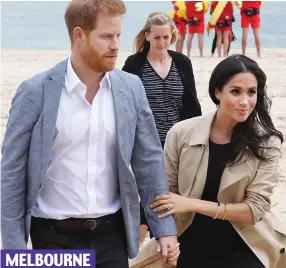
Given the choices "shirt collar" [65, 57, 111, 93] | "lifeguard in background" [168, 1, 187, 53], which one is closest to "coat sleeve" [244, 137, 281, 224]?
"shirt collar" [65, 57, 111, 93]

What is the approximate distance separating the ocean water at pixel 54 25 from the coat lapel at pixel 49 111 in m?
16.1

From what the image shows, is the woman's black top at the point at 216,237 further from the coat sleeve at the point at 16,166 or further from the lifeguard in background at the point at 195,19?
the lifeguard in background at the point at 195,19

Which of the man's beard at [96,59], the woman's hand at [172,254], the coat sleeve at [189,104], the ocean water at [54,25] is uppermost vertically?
the man's beard at [96,59]

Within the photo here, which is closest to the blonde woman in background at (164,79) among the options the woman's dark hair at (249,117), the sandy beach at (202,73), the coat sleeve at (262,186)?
the sandy beach at (202,73)

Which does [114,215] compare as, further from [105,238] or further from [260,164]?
[260,164]

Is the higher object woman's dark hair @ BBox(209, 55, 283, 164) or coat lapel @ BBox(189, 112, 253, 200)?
woman's dark hair @ BBox(209, 55, 283, 164)

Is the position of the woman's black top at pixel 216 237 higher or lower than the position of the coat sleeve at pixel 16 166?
lower

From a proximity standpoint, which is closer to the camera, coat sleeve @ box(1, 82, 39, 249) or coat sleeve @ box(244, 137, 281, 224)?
coat sleeve @ box(1, 82, 39, 249)

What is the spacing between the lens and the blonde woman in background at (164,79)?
5.30 meters

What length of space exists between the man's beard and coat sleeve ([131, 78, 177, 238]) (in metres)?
0.22

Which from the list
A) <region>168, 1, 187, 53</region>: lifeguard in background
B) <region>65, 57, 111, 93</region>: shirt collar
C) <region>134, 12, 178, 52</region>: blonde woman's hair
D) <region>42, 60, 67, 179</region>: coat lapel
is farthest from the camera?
<region>168, 1, 187, 53</region>: lifeguard in background

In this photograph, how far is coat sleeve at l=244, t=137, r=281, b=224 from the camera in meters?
3.55

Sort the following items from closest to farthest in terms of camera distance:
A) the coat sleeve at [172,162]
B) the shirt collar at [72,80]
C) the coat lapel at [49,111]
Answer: the coat lapel at [49,111] < the shirt collar at [72,80] < the coat sleeve at [172,162]

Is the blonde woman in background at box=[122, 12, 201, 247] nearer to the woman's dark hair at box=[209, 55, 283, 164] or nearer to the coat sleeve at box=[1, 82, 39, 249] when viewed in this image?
the woman's dark hair at box=[209, 55, 283, 164]
